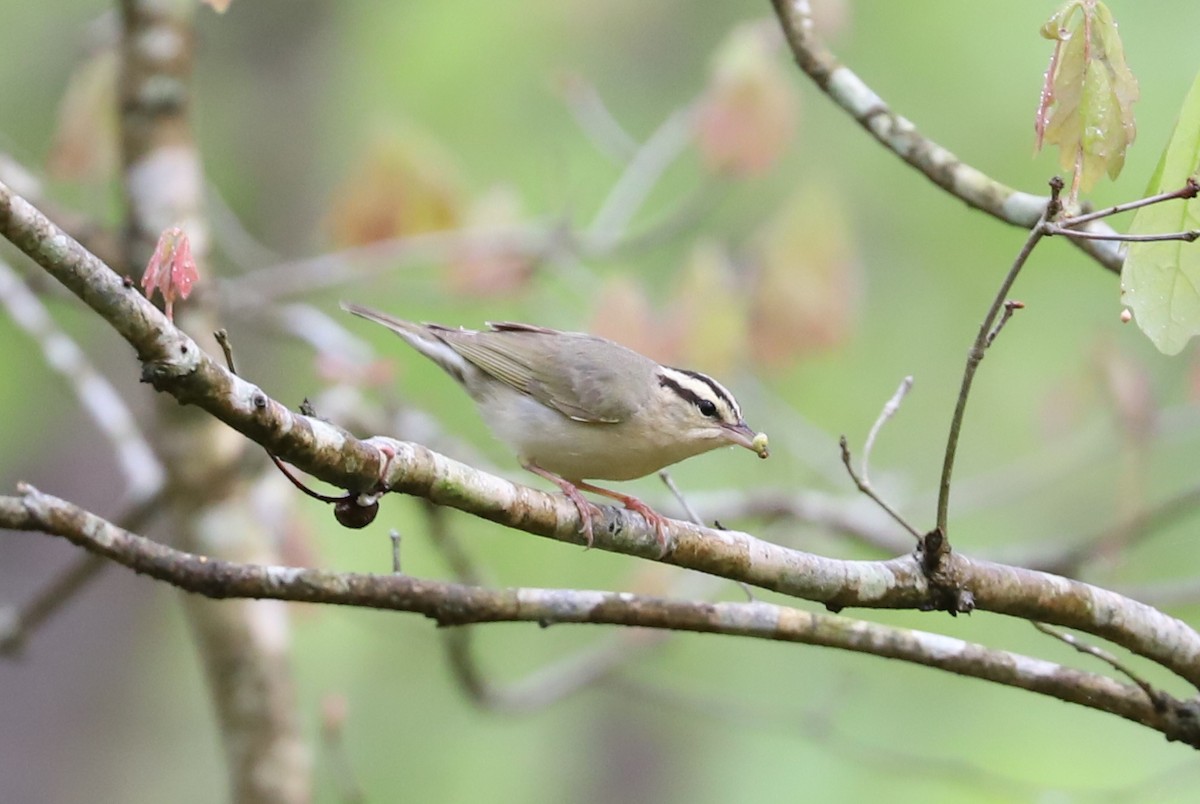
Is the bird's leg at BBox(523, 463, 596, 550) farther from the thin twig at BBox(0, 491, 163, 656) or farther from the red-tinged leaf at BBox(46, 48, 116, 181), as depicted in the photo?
the red-tinged leaf at BBox(46, 48, 116, 181)

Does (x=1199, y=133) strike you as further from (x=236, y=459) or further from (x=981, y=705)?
(x=981, y=705)

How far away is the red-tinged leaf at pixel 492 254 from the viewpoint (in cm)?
602

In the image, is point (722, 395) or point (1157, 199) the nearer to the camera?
point (1157, 199)

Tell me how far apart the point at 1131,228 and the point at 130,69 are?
3864 millimetres

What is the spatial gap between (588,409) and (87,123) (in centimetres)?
321

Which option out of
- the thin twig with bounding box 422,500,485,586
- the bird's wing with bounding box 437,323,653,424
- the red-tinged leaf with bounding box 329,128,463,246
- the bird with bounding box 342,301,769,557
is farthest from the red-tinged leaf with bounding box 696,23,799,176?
the thin twig with bounding box 422,500,485,586

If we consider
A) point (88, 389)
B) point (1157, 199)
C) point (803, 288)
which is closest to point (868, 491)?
point (1157, 199)

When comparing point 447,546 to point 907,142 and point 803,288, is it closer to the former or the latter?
point 907,142

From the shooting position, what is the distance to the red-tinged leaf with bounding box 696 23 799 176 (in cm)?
596

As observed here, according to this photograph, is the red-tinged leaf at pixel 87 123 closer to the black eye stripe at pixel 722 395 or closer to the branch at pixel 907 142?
the black eye stripe at pixel 722 395

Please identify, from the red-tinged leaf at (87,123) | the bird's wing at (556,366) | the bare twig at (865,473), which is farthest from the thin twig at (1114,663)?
the red-tinged leaf at (87,123)

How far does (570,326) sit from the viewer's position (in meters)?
7.63

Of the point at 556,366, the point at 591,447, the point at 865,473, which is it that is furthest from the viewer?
the point at 556,366

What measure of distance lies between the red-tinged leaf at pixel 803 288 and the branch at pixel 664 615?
10.0 feet
